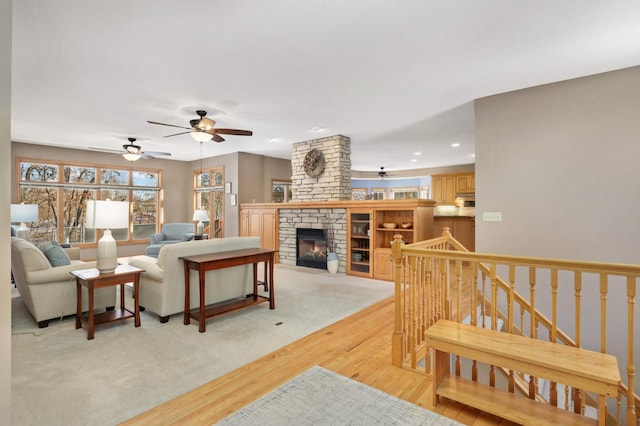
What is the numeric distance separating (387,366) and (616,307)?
277cm

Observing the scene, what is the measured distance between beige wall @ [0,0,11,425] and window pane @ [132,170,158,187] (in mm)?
7962

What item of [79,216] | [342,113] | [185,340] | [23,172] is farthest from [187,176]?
[185,340]

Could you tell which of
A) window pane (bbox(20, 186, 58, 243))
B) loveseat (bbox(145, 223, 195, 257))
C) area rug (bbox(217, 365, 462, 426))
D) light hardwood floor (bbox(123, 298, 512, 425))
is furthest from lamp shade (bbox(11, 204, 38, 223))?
area rug (bbox(217, 365, 462, 426))

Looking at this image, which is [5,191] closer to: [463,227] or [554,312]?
[554,312]

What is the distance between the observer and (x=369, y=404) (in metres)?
2.12

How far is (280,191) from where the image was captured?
9.45 m

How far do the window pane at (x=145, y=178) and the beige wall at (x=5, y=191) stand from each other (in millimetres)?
7962

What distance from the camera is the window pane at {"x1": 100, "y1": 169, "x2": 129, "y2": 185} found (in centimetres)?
819

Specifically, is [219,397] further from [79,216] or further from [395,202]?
[79,216]

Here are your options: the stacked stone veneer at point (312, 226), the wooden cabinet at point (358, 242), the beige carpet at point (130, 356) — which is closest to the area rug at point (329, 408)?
the beige carpet at point (130, 356)

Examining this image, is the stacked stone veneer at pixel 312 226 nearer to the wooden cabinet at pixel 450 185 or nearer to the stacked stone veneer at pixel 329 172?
the stacked stone veneer at pixel 329 172

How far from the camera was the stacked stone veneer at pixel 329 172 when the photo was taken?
21.1 ft

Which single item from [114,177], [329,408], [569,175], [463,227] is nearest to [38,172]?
[114,177]

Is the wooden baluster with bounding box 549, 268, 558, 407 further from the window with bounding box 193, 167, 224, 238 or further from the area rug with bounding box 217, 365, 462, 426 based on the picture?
the window with bounding box 193, 167, 224, 238
